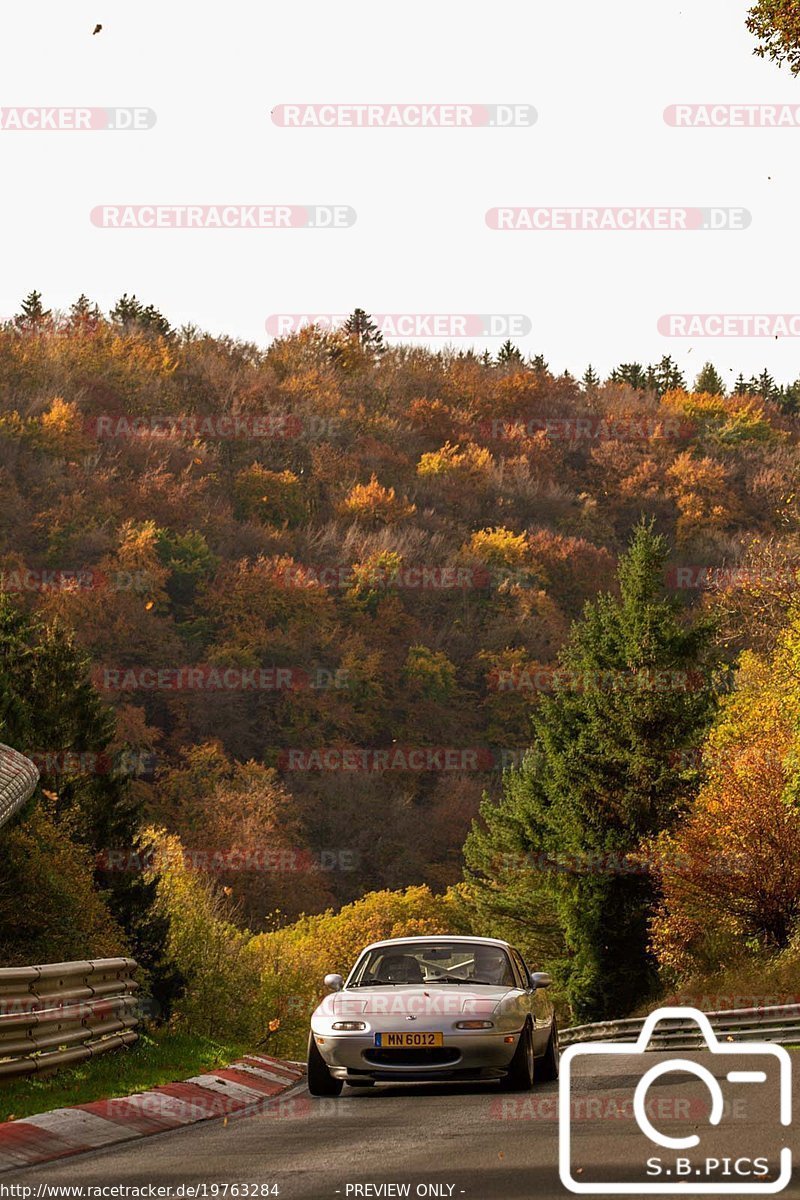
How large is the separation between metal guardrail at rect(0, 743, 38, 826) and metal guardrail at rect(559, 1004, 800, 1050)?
10842 mm

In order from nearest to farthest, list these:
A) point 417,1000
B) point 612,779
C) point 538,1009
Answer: point 417,1000
point 538,1009
point 612,779

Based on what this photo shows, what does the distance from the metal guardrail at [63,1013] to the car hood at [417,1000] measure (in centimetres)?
210

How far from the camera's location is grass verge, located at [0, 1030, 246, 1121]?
11312 mm

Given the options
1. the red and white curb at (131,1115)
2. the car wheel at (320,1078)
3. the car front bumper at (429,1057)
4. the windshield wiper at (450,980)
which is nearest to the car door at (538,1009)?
the windshield wiper at (450,980)

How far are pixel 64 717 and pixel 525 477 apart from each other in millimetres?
83245

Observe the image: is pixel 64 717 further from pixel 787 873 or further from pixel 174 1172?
pixel 174 1172

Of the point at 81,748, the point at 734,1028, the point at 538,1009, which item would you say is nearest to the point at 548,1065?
the point at 538,1009

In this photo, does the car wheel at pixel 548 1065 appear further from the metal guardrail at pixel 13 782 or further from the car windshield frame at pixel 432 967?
the metal guardrail at pixel 13 782

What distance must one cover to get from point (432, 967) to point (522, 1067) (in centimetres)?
173

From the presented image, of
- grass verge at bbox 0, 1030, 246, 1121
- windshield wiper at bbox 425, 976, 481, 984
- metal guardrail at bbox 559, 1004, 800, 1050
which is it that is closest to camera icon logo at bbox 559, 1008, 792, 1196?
windshield wiper at bbox 425, 976, 481, 984

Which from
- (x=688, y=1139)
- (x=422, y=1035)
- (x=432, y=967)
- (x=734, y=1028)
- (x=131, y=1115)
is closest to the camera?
(x=688, y=1139)

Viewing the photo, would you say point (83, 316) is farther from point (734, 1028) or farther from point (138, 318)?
point (734, 1028)

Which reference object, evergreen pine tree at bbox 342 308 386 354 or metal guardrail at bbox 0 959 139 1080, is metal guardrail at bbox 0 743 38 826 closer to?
metal guardrail at bbox 0 959 139 1080

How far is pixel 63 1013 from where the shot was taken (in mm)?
13148
